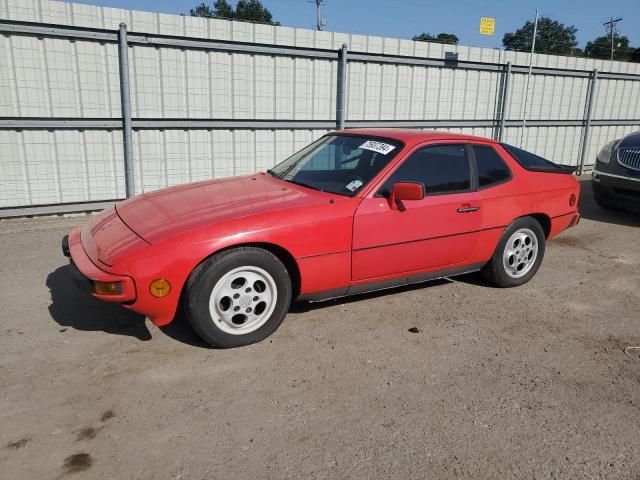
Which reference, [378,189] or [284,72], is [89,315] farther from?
[284,72]

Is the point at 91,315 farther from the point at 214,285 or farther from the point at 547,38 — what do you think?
the point at 547,38

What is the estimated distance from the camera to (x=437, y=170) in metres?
4.38

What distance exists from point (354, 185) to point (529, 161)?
2.05m

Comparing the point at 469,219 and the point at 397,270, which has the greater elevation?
the point at 469,219

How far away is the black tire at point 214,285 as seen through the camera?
3377mm

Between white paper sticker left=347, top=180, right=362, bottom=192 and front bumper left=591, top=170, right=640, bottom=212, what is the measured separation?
5.36 metres

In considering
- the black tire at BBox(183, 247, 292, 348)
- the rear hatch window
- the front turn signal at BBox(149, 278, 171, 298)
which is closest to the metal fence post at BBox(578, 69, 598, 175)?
the rear hatch window

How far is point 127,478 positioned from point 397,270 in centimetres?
248

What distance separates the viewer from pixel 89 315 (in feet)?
13.5

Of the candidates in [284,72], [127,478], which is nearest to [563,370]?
[127,478]

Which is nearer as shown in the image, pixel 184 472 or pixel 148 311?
pixel 184 472

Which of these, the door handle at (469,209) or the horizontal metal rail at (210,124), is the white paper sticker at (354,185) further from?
the horizontal metal rail at (210,124)

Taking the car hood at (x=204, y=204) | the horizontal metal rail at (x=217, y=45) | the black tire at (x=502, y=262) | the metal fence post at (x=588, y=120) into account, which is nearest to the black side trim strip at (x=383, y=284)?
the black tire at (x=502, y=262)

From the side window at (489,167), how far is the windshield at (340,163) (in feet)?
2.79
